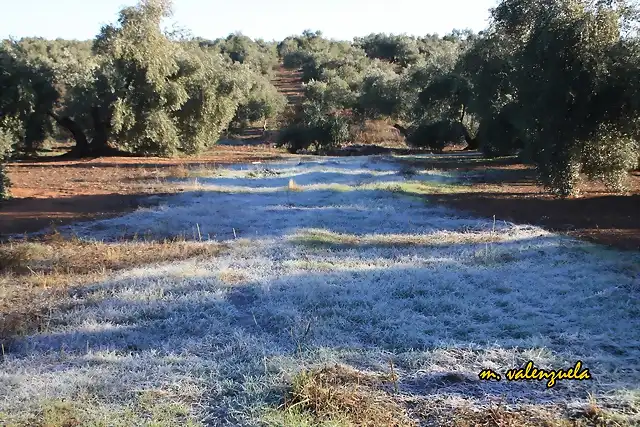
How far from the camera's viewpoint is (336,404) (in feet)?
13.8

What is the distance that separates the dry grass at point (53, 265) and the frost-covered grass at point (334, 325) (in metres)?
0.35

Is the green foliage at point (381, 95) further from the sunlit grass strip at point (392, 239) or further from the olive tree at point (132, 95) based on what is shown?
the sunlit grass strip at point (392, 239)

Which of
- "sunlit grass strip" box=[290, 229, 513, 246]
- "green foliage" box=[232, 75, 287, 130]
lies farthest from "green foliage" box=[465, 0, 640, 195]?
"green foliage" box=[232, 75, 287, 130]

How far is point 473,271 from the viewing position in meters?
7.98

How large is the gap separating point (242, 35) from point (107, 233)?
7495 cm

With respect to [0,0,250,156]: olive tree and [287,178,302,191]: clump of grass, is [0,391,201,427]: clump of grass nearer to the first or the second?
[287,178,302,191]: clump of grass

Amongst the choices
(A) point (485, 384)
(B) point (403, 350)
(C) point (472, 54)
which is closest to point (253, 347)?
(B) point (403, 350)

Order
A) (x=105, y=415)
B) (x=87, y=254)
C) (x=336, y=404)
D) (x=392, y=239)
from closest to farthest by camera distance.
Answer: (x=105, y=415) → (x=336, y=404) → (x=87, y=254) → (x=392, y=239)

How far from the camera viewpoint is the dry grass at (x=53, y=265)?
21.8 feet

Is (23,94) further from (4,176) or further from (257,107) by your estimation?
(257,107)

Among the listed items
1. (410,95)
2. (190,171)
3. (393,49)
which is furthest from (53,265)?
(393,49)

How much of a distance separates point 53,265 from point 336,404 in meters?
6.43

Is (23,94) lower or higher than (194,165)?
higher
